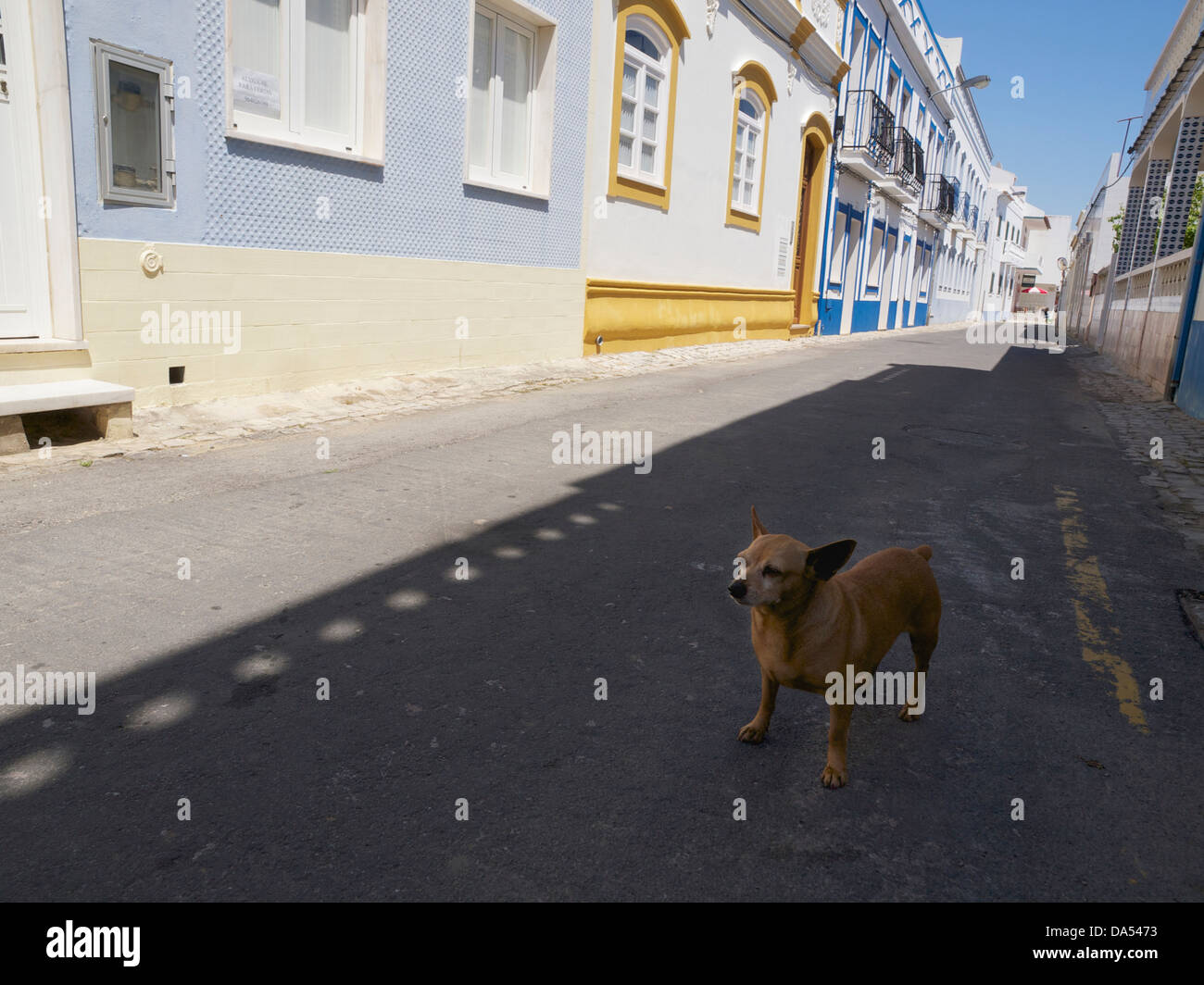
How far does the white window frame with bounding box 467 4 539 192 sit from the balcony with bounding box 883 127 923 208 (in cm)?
1853

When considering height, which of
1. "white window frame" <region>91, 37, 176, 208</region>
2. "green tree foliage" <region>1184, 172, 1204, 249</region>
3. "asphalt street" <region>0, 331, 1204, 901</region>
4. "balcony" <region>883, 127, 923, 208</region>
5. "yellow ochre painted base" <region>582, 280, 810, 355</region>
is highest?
"balcony" <region>883, 127, 923, 208</region>

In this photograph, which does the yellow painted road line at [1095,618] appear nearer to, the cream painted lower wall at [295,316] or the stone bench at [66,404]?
the stone bench at [66,404]

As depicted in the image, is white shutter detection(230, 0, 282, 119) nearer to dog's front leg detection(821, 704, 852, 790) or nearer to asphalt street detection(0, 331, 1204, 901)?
asphalt street detection(0, 331, 1204, 901)

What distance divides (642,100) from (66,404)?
1110 cm

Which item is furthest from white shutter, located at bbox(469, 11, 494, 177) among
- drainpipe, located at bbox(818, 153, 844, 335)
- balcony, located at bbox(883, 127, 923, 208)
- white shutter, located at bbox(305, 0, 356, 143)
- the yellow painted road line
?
balcony, located at bbox(883, 127, 923, 208)

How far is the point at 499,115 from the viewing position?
1159 cm

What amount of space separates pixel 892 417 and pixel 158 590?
8.14 meters

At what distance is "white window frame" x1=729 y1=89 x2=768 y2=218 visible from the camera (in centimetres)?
1823

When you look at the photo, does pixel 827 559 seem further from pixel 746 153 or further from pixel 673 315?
pixel 746 153

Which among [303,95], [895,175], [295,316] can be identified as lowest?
[295,316]

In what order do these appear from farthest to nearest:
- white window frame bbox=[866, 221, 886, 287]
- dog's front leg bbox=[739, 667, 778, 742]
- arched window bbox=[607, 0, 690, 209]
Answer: white window frame bbox=[866, 221, 886, 287] → arched window bbox=[607, 0, 690, 209] → dog's front leg bbox=[739, 667, 778, 742]

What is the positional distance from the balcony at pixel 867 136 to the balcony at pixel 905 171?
67cm

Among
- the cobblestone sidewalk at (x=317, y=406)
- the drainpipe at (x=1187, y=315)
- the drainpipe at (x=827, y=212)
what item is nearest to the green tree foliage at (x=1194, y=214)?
the drainpipe at (x=1187, y=315)

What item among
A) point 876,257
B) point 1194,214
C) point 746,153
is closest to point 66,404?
point 746,153
